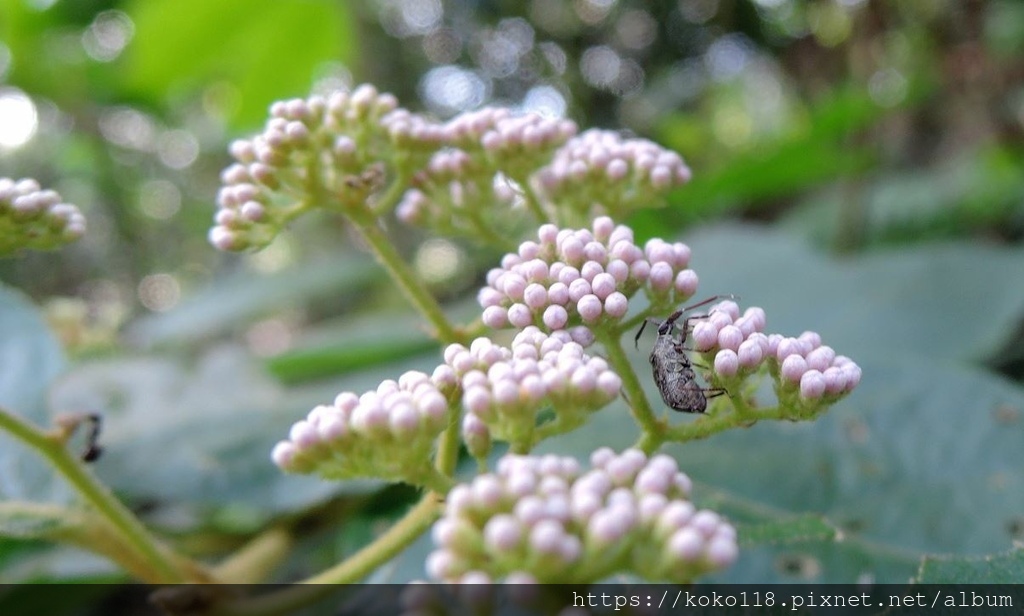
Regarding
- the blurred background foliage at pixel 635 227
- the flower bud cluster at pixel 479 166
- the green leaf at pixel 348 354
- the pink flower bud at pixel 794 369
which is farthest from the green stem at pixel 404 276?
the green leaf at pixel 348 354

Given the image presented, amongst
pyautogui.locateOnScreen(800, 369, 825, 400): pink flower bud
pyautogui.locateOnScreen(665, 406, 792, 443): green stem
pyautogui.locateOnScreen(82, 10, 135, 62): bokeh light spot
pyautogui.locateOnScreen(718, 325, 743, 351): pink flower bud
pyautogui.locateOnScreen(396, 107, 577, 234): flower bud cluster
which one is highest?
pyautogui.locateOnScreen(82, 10, 135, 62): bokeh light spot

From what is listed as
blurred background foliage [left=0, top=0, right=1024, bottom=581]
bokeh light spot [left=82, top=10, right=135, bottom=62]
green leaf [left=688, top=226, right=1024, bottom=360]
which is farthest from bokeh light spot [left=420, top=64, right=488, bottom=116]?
green leaf [left=688, top=226, right=1024, bottom=360]

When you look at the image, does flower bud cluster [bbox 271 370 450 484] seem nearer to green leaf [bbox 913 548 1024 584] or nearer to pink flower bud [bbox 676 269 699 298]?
pink flower bud [bbox 676 269 699 298]

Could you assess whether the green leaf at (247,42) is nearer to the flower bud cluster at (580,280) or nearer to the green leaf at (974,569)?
the flower bud cluster at (580,280)

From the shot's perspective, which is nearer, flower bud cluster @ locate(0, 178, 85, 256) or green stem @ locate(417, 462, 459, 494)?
green stem @ locate(417, 462, 459, 494)

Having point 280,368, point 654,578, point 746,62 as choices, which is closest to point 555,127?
point 654,578

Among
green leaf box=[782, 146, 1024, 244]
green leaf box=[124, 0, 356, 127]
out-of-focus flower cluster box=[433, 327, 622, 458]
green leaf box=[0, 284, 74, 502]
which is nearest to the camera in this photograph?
out-of-focus flower cluster box=[433, 327, 622, 458]

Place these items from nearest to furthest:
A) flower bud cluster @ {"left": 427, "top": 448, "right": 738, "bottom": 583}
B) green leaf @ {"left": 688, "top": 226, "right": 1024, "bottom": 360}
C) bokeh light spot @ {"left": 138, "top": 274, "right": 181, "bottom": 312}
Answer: flower bud cluster @ {"left": 427, "top": 448, "right": 738, "bottom": 583}, green leaf @ {"left": 688, "top": 226, "right": 1024, "bottom": 360}, bokeh light spot @ {"left": 138, "top": 274, "right": 181, "bottom": 312}
